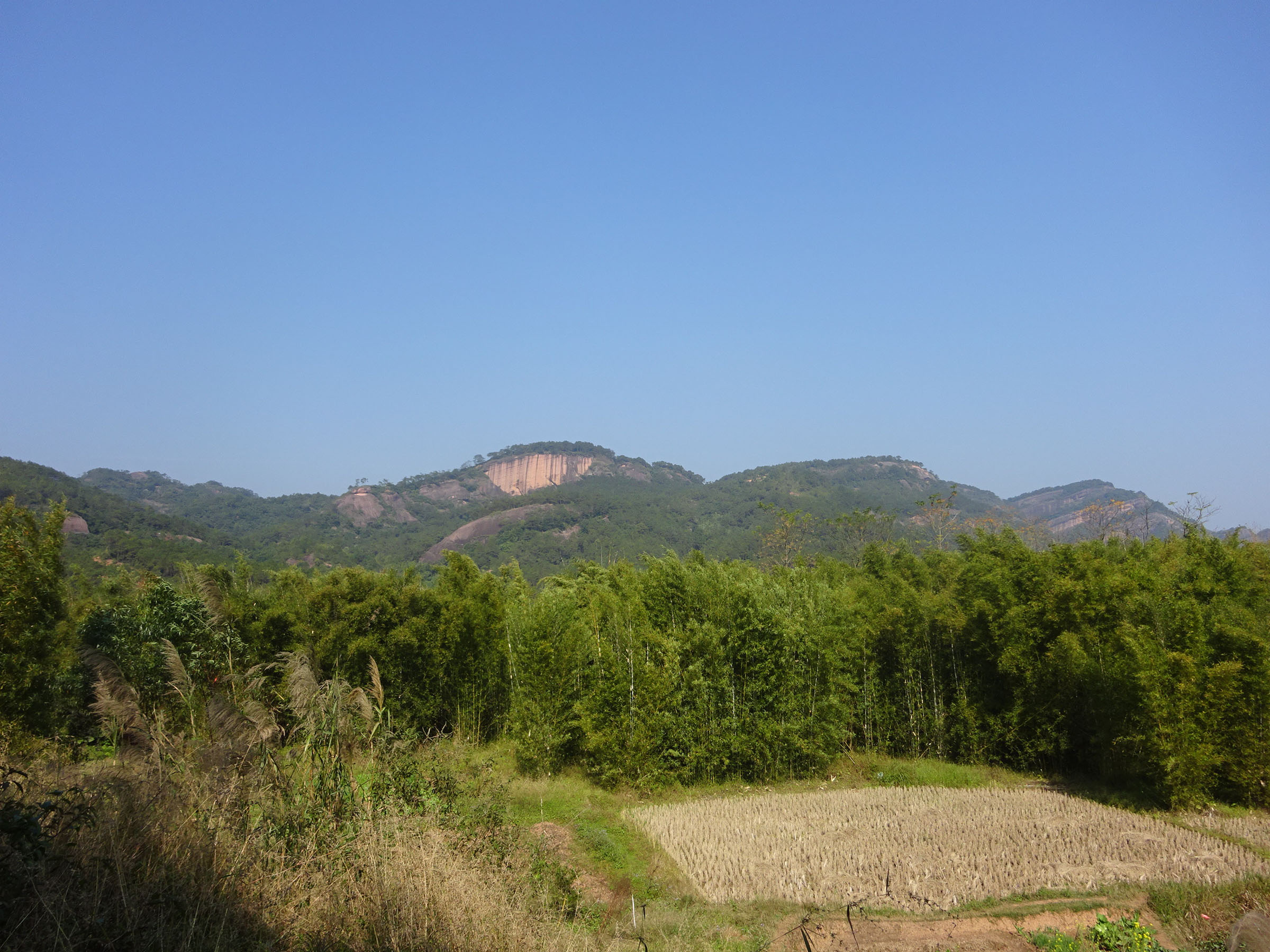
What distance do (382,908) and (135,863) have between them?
1298mm

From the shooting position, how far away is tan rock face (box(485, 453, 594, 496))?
12825cm

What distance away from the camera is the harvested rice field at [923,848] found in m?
7.84

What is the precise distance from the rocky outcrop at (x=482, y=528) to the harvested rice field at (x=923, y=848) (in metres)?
66.5

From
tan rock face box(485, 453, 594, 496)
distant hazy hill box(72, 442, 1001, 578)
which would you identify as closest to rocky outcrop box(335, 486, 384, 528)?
distant hazy hill box(72, 442, 1001, 578)

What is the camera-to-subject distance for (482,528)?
80.7 metres

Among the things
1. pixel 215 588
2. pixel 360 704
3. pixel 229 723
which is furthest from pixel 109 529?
pixel 360 704

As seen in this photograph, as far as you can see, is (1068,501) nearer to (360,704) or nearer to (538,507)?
(538,507)

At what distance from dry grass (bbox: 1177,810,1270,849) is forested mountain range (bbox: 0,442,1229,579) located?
18690mm

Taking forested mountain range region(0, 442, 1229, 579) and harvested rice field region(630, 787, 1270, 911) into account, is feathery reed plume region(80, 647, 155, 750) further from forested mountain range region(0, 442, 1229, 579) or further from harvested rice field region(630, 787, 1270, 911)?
forested mountain range region(0, 442, 1229, 579)

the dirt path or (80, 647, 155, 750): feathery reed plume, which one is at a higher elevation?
(80, 647, 155, 750): feathery reed plume

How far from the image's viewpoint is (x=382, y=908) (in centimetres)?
402

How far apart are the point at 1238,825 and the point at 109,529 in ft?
155

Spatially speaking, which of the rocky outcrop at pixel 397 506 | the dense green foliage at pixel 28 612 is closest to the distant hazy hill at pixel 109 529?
the dense green foliage at pixel 28 612

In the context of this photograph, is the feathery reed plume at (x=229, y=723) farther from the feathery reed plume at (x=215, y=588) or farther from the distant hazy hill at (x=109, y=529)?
the distant hazy hill at (x=109, y=529)
